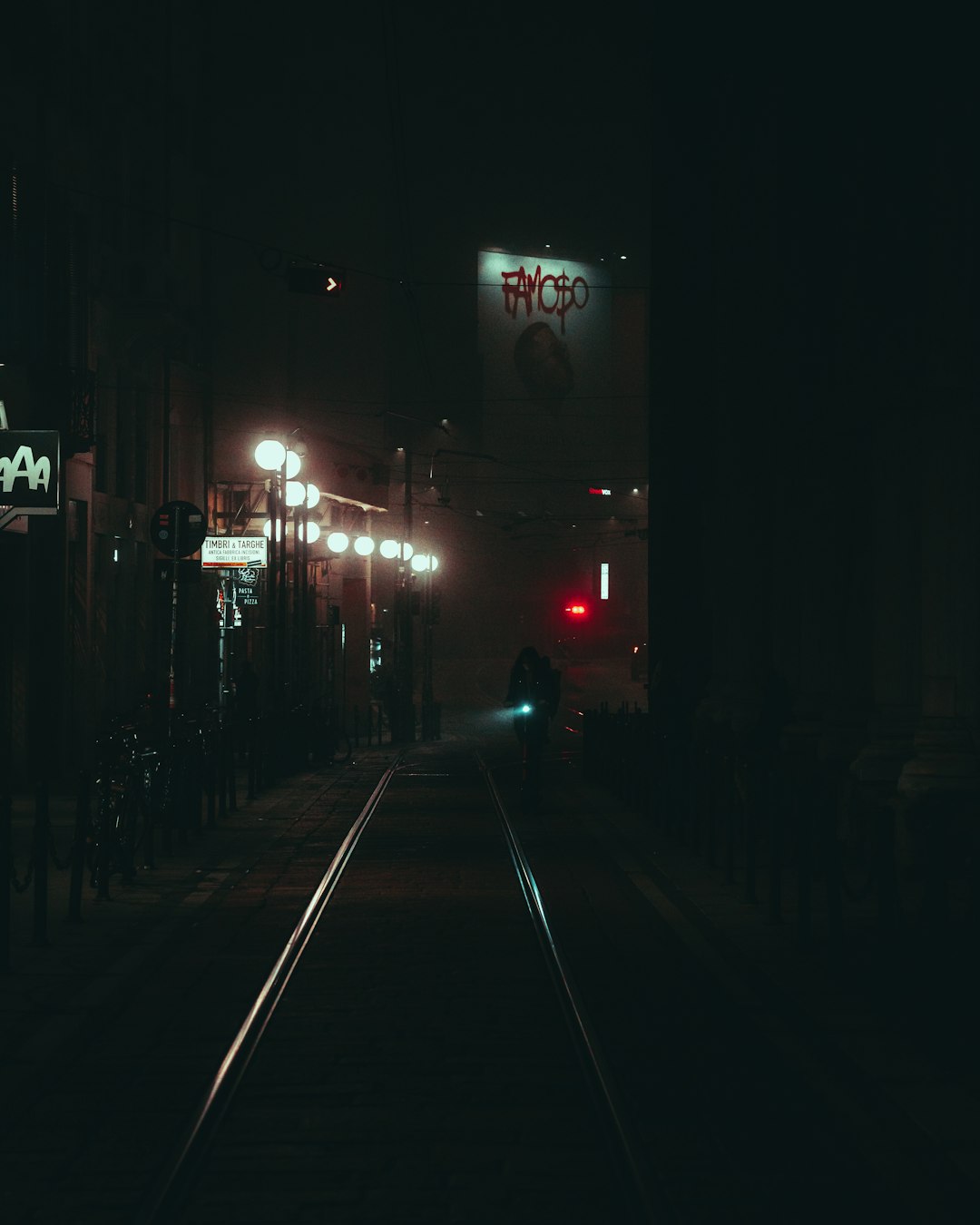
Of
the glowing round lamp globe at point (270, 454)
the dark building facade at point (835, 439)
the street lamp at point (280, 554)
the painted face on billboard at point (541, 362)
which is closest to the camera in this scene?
the dark building facade at point (835, 439)

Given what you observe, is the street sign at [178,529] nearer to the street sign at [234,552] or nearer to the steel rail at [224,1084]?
the steel rail at [224,1084]

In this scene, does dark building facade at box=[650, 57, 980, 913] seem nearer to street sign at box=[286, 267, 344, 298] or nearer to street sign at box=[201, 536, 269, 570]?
street sign at box=[286, 267, 344, 298]

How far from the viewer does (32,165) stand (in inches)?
995

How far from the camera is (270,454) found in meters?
33.2

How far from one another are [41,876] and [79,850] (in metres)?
0.99

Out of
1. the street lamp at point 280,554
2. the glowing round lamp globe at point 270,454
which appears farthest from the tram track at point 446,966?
the glowing round lamp globe at point 270,454

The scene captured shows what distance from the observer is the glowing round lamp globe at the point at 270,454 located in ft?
108

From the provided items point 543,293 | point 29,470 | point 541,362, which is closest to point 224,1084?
point 29,470

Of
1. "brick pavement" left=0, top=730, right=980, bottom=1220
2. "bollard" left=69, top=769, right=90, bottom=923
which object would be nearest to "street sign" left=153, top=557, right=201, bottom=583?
"brick pavement" left=0, top=730, right=980, bottom=1220

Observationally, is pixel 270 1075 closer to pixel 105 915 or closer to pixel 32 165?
→ pixel 105 915

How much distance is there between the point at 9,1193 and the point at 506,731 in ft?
147

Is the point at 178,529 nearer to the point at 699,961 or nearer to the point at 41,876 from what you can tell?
the point at 41,876

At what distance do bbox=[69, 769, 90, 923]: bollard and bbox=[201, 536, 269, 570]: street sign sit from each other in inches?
793

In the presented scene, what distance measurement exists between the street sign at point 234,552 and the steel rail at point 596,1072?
1940 cm
